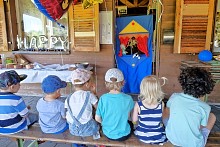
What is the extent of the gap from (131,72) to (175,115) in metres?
2.44

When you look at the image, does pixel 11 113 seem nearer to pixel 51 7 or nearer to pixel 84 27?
pixel 51 7

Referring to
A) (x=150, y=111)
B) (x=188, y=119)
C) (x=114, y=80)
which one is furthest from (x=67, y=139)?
(x=188, y=119)

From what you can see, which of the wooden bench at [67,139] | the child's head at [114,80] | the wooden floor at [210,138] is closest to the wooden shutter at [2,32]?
the wooden floor at [210,138]

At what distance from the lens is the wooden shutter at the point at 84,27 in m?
3.54

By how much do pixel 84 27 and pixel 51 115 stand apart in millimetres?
2208

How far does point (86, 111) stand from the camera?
1.69m

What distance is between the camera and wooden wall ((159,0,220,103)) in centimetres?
349

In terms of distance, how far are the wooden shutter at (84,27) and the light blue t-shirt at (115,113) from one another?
2108mm

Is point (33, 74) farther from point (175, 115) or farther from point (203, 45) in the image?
point (203, 45)

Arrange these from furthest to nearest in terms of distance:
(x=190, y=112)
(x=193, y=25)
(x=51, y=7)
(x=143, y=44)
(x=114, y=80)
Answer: (x=143, y=44)
(x=193, y=25)
(x=51, y=7)
(x=114, y=80)
(x=190, y=112)

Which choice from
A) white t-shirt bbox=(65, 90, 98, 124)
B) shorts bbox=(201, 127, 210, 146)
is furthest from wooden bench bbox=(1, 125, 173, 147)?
shorts bbox=(201, 127, 210, 146)

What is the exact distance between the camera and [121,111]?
1.62m

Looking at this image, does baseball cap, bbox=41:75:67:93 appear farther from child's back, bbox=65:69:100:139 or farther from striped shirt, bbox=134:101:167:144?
striped shirt, bbox=134:101:167:144

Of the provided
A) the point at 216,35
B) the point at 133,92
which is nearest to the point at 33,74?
the point at 133,92
